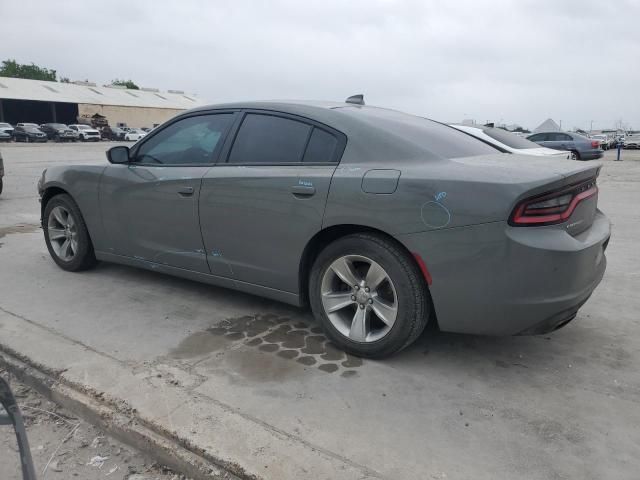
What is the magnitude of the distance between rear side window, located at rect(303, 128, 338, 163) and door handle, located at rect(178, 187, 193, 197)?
0.97m

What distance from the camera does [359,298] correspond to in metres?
3.19

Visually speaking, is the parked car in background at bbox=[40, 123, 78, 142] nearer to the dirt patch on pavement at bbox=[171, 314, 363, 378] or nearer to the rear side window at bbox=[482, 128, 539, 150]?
the rear side window at bbox=[482, 128, 539, 150]

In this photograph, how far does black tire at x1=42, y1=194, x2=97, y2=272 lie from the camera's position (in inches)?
190

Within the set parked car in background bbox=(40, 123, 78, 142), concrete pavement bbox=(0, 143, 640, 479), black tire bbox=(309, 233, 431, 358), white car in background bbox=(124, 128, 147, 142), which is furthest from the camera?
white car in background bbox=(124, 128, 147, 142)

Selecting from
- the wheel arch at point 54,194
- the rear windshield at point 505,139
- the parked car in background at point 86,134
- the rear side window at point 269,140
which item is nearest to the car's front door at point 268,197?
the rear side window at point 269,140

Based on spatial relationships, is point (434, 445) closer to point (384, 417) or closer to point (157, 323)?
point (384, 417)

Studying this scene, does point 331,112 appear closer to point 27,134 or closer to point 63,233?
point 63,233

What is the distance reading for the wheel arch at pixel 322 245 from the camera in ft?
9.93

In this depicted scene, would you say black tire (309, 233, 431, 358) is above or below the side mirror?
below

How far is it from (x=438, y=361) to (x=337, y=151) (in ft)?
4.69

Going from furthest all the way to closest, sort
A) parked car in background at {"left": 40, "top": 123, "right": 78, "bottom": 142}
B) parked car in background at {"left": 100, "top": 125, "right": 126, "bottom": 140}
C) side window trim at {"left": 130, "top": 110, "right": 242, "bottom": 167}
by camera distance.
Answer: parked car in background at {"left": 100, "top": 125, "right": 126, "bottom": 140} < parked car in background at {"left": 40, "top": 123, "right": 78, "bottom": 142} < side window trim at {"left": 130, "top": 110, "right": 242, "bottom": 167}

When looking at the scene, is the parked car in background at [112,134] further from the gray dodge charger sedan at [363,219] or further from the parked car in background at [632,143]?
the gray dodge charger sedan at [363,219]


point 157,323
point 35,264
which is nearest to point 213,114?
point 157,323

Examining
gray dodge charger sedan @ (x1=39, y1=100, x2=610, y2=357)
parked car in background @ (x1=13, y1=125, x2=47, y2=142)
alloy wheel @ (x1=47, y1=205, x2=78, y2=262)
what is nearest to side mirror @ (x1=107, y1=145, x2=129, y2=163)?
gray dodge charger sedan @ (x1=39, y1=100, x2=610, y2=357)
